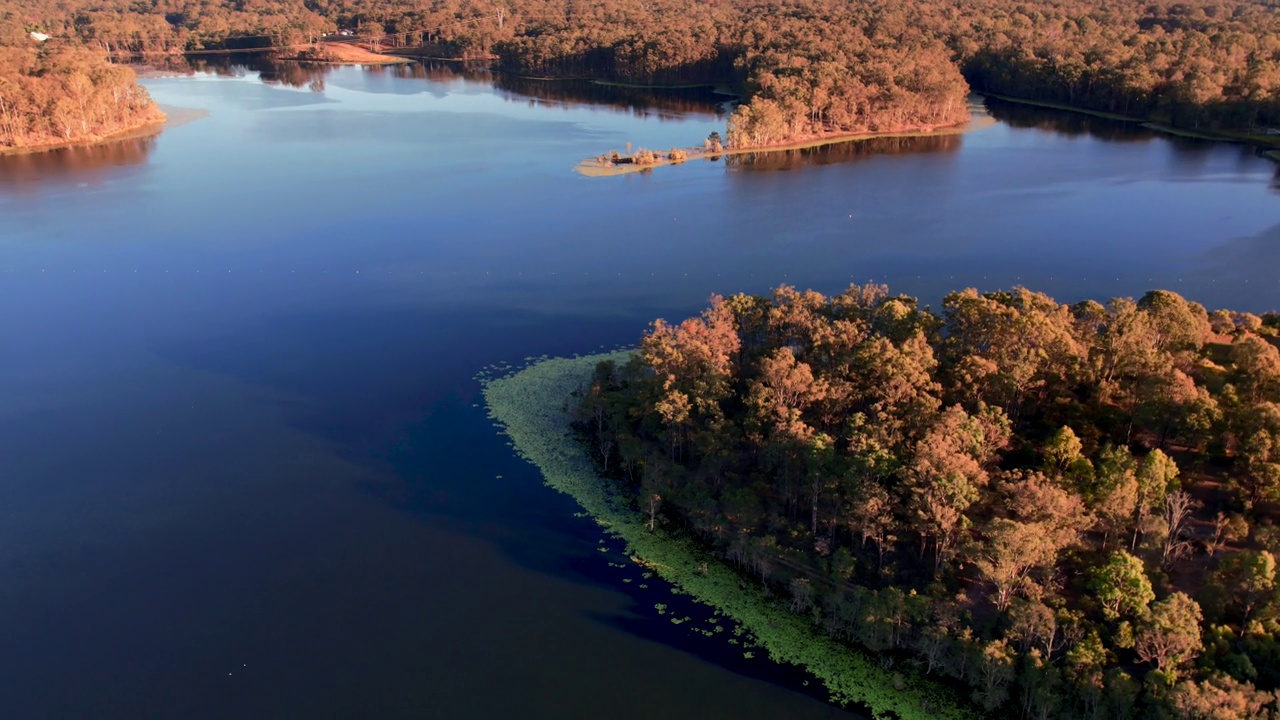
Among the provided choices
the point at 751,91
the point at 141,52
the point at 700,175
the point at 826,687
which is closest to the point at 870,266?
the point at 700,175

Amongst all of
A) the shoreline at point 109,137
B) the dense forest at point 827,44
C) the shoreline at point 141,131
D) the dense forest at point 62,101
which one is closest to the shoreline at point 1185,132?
the dense forest at point 827,44

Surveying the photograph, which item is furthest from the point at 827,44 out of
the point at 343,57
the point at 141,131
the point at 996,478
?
the point at 343,57

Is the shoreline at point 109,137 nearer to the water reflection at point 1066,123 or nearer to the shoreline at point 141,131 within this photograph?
the shoreline at point 141,131

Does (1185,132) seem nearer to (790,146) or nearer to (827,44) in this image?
(827,44)

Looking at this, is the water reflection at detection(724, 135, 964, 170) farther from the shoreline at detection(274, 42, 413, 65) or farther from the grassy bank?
the shoreline at detection(274, 42, 413, 65)

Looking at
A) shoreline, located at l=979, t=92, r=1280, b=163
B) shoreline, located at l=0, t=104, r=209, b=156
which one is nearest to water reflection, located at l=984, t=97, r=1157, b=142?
shoreline, located at l=979, t=92, r=1280, b=163

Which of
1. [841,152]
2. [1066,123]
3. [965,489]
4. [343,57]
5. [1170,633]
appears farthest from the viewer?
[343,57]
